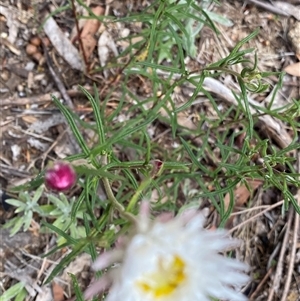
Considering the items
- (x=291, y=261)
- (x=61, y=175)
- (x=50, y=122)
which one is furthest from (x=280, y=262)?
(x=61, y=175)

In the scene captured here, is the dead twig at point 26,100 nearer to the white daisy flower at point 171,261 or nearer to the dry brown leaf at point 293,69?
the dry brown leaf at point 293,69

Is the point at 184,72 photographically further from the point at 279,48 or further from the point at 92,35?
the point at 279,48

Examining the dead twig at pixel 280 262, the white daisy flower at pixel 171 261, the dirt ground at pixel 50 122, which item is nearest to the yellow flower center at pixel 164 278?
the white daisy flower at pixel 171 261

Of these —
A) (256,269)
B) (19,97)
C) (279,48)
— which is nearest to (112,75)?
(19,97)

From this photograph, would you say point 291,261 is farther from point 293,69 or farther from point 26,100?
point 26,100

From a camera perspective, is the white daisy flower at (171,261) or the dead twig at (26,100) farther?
the dead twig at (26,100)

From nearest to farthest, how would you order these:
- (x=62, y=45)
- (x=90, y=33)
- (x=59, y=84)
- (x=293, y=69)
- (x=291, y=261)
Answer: (x=291, y=261) < (x=59, y=84) < (x=62, y=45) < (x=90, y=33) < (x=293, y=69)

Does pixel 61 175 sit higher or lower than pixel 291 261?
higher

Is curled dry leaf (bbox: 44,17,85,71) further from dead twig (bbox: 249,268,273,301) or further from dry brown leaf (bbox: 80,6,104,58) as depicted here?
dead twig (bbox: 249,268,273,301)
